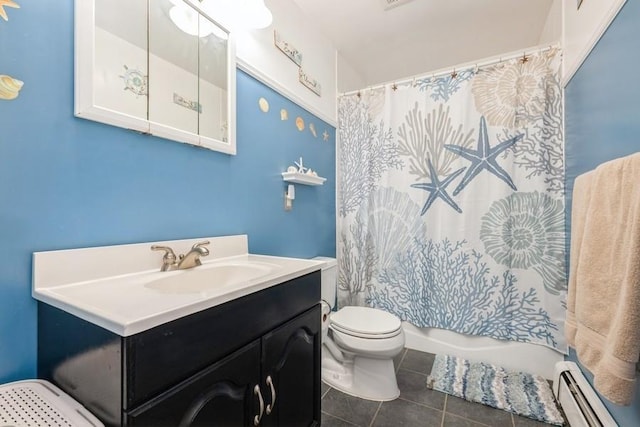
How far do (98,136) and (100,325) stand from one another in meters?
0.63

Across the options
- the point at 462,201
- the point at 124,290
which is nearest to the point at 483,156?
the point at 462,201

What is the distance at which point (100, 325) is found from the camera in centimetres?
56

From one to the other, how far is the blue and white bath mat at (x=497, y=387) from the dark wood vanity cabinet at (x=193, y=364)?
107cm

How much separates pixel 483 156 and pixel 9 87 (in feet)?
7.24

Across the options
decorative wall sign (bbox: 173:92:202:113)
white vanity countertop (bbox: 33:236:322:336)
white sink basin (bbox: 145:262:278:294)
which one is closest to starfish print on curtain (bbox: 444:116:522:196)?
white vanity countertop (bbox: 33:236:322:336)

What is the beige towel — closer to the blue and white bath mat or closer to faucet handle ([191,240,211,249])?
the blue and white bath mat

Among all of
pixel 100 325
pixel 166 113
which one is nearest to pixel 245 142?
pixel 166 113

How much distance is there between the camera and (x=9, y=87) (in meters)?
0.71

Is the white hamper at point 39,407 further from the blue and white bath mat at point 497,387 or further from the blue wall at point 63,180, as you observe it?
Answer: the blue and white bath mat at point 497,387

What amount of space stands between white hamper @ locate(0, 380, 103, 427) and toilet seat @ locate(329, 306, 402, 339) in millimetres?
1192

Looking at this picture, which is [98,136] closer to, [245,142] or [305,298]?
[245,142]

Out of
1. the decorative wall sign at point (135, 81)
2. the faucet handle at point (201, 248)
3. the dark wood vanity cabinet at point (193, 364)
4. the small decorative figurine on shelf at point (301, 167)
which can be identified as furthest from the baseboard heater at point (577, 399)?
the decorative wall sign at point (135, 81)

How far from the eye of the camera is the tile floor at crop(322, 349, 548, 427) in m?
1.34

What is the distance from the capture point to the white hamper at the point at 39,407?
1.82 feet
